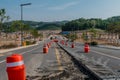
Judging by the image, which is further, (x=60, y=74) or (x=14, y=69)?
(x=60, y=74)

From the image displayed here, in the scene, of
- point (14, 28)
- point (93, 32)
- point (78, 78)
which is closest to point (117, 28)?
point (93, 32)

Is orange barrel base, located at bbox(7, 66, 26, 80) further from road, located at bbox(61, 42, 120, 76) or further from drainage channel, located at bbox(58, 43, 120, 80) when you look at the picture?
road, located at bbox(61, 42, 120, 76)

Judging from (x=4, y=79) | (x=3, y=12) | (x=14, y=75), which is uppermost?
(x=3, y=12)

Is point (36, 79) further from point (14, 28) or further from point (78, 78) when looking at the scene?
point (14, 28)

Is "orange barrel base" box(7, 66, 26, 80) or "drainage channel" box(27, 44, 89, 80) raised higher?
"orange barrel base" box(7, 66, 26, 80)

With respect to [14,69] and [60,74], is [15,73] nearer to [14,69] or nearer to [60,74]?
[14,69]

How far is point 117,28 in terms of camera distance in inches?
3472

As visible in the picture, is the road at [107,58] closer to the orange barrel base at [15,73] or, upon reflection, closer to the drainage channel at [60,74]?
the drainage channel at [60,74]

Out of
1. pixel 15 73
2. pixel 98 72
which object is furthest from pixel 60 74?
pixel 15 73

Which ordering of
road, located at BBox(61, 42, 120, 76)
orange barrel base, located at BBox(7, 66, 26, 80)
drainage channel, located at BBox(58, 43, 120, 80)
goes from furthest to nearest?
road, located at BBox(61, 42, 120, 76), drainage channel, located at BBox(58, 43, 120, 80), orange barrel base, located at BBox(7, 66, 26, 80)

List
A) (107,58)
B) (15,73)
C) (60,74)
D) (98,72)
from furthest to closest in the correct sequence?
(107,58), (60,74), (98,72), (15,73)

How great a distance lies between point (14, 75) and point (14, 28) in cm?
8616

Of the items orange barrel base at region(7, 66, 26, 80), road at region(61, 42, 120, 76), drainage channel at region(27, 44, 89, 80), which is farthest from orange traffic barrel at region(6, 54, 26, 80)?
road at region(61, 42, 120, 76)

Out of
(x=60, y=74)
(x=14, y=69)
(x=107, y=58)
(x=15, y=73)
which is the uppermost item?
(x=14, y=69)
